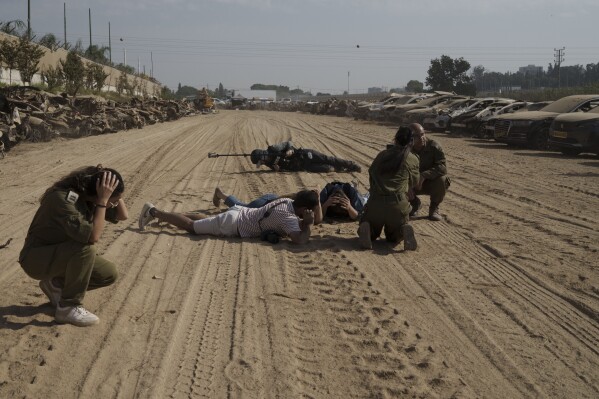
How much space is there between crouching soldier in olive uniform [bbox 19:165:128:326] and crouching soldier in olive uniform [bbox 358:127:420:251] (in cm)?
335

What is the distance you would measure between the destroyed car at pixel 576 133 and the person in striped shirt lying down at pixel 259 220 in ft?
39.6

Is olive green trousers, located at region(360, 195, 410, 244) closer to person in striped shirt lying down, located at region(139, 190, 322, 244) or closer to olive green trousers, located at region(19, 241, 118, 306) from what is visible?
person in striped shirt lying down, located at region(139, 190, 322, 244)

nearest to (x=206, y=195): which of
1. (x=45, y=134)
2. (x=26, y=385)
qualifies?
(x=26, y=385)

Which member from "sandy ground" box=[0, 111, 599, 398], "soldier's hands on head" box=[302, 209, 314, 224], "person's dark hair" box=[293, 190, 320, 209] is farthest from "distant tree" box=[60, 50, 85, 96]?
"soldier's hands on head" box=[302, 209, 314, 224]

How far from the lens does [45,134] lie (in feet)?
67.1

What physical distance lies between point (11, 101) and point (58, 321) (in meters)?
14.4

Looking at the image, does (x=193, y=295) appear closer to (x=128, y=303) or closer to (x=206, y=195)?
(x=128, y=303)

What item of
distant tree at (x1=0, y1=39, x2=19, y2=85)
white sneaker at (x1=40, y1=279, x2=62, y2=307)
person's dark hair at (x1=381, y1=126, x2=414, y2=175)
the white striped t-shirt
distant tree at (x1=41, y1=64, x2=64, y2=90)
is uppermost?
distant tree at (x1=0, y1=39, x2=19, y2=85)

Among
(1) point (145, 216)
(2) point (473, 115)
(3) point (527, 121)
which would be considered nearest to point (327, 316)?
(1) point (145, 216)

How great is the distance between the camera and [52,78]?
112 ft

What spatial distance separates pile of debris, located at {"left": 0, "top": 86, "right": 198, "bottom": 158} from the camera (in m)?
17.2

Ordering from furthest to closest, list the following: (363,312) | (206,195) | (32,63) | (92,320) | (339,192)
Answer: (32,63)
(206,195)
(339,192)
(363,312)
(92,320)

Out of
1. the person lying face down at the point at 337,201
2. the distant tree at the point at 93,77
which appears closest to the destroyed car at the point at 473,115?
the person lying face down at the point at 337,201

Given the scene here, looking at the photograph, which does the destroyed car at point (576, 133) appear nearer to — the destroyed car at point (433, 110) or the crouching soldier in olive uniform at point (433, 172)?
the destroyed car at point (433, 110)
